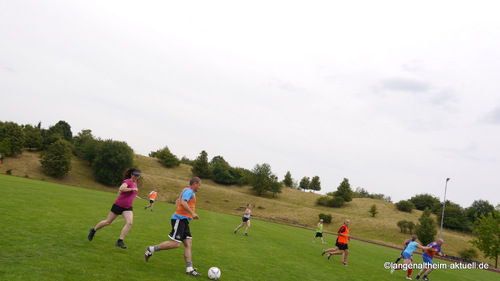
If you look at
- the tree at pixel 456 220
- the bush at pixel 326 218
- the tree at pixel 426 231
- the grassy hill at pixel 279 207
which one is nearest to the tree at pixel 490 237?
the tree at pixel 426 231

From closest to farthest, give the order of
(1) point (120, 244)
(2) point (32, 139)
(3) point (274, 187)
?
(1) point (120, 244) → (2) point (32, 139) → (3) point (274, 187)

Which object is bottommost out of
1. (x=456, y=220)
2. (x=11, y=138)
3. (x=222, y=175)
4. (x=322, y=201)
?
(x=322, y=201)

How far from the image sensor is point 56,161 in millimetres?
63062

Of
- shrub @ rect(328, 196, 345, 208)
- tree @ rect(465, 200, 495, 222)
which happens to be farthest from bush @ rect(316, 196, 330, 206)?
tree @ rect(465, 200, 495, 222)

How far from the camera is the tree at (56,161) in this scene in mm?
63062

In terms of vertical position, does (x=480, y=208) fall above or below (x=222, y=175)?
above

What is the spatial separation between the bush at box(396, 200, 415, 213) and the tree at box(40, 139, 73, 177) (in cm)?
7793

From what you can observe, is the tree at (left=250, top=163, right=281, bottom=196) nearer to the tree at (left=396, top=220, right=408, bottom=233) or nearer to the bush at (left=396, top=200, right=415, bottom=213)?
the bush at (left=396, top=200, right=415, bottom=213)

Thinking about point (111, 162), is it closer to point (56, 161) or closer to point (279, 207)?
point (56, 161)

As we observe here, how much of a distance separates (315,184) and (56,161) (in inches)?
3131

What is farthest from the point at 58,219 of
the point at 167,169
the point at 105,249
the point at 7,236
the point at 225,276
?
the point at 167,169

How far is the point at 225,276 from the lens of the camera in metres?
8.20

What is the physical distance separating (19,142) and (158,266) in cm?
7543

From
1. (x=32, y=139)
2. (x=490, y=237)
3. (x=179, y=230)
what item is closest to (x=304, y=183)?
(x=490, y=237)
